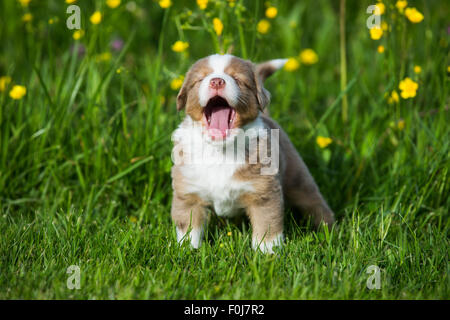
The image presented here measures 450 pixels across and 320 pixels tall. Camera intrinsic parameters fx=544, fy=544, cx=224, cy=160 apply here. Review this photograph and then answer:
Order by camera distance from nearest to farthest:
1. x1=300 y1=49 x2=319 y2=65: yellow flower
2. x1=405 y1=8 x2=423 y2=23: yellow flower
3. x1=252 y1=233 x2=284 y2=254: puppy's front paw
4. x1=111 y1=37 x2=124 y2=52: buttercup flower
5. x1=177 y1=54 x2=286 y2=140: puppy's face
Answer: x1=177 y1=54 x2=286 y2=140: puppy's face
x1=252 y1=233 x2=284 y2=254: puppy's front paw
x1=405 y1=8 x2=423 y2=23: yellow flower
x1=300 y1=49 x2=319 y2=65: yellow flower
x1=111 y1=37 x2=124 y2=52: buttercup flower

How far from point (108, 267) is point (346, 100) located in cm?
231

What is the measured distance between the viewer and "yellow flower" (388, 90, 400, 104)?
3.49 metres

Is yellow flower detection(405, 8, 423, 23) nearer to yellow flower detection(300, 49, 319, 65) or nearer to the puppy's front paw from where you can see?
yellow flower detection(300, 49, 319, 65)

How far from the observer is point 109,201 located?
3.45 m

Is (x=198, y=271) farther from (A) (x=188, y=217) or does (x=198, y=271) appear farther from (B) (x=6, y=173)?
(B) (x=6, y=173)

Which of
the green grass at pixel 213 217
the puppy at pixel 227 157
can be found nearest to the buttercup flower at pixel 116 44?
the green grass at pixel 213 217

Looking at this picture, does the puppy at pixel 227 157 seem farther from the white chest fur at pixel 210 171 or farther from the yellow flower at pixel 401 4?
the yellow flower at pixel 401 4

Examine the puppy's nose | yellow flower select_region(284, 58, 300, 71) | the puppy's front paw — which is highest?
yellow flower select_region(284, 58, 300, 71)

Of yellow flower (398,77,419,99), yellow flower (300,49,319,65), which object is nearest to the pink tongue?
yellow flower (398,77,419,99)

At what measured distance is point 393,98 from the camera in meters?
3.57

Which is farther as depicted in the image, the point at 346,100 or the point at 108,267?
the point at 346,100

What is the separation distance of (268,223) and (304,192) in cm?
47
